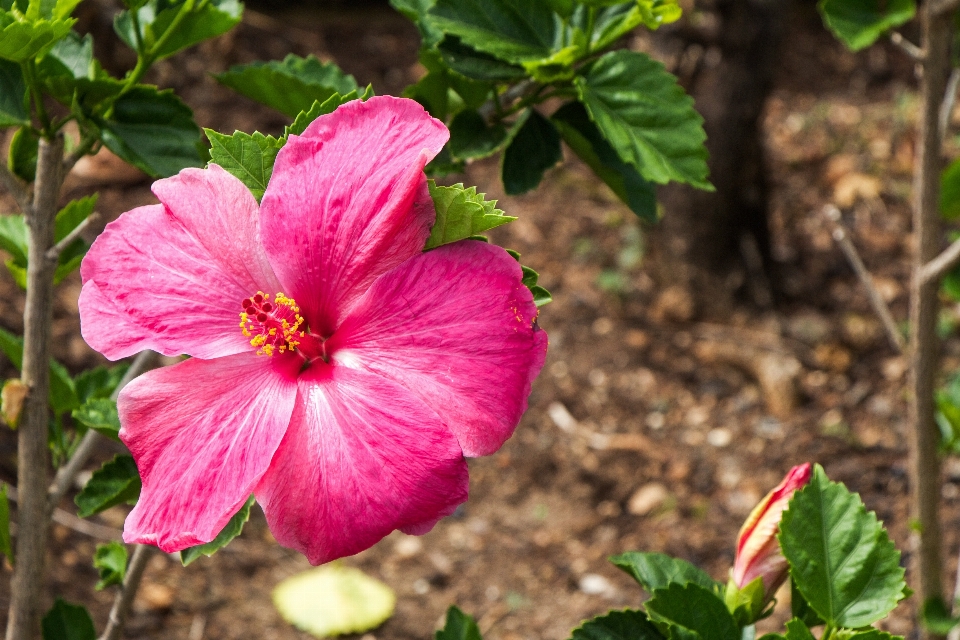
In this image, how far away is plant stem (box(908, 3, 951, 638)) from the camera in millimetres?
1435

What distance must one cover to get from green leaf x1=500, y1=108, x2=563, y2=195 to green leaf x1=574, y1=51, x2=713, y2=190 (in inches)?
3.5

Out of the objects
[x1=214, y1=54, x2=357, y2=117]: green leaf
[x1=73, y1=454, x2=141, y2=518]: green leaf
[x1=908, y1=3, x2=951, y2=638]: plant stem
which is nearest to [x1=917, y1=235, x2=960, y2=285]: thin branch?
[x1=908, y1=3, x2=951, y2=638]: plant stem

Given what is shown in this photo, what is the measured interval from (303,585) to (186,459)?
192 centimetres

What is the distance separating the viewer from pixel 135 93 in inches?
38.4

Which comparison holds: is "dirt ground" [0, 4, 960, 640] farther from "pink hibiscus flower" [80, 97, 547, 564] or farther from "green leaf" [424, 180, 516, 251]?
"green leaf" [424, 180, 516, 251]

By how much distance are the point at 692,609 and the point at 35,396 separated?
688mm

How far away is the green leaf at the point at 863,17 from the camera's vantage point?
1.42 m

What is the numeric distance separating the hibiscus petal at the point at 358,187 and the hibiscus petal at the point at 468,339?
0.10 feet

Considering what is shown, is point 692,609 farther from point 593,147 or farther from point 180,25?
point 180,25

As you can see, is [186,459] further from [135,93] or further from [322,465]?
[135,93]

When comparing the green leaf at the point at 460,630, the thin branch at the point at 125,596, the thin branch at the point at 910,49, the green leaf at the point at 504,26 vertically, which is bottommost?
the thin branch at the point at 125,596

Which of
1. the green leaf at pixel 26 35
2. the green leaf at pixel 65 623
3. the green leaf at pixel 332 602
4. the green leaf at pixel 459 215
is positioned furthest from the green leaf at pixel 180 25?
the green leaf at pixel 332 602

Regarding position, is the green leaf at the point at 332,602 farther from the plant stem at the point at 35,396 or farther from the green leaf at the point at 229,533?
the green leaf at the point at 229,533

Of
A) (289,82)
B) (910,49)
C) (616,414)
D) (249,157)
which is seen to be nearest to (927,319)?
(910,49)
